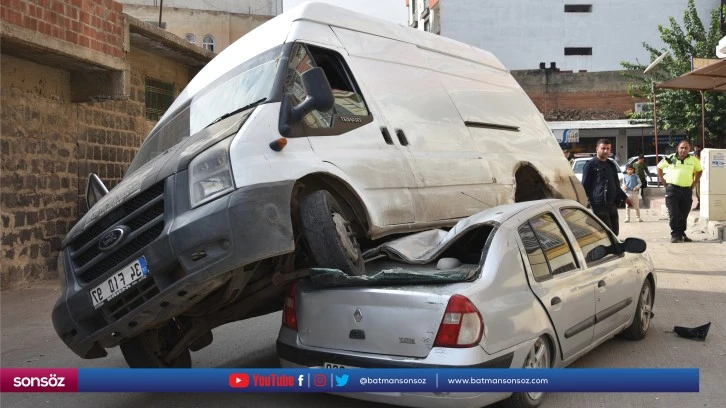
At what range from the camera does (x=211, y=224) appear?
4.29 meters

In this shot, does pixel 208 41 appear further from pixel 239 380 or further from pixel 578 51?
pixel 239 380

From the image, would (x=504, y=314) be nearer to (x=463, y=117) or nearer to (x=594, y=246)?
(x=594, y=246)

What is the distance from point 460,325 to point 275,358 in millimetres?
2602

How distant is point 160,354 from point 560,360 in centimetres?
290

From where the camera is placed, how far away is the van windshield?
5.34 meters

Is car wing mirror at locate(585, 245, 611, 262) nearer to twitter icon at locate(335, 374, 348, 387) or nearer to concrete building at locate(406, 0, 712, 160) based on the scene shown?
twitter icon at locate(335, 374, 348, 387)

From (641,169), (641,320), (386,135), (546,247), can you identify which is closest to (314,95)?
(386,135)

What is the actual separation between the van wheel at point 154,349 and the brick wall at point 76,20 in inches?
191

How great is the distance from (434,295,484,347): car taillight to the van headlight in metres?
1.53

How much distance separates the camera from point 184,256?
4.29 m

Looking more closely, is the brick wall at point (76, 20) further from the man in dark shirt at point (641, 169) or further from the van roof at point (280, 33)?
the man in dark shirt at point (641, 169)

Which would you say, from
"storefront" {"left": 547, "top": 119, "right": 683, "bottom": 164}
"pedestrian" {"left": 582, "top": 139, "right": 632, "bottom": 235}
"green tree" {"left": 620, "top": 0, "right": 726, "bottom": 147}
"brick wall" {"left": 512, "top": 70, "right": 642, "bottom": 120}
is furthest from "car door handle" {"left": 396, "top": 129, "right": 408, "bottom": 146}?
"brick wall" {"left": 512, "top": 70, "right": 642, "bottom": 120}

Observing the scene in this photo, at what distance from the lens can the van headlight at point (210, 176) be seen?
443 cm

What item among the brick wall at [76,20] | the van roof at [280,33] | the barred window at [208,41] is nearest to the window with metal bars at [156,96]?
the brick wall at [76,20]
